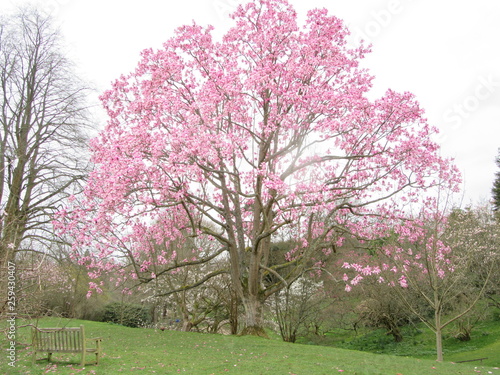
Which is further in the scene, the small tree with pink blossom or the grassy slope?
the grassy slope

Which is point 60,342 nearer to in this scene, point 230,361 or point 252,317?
point 230,361

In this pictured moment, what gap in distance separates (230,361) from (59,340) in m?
4.26

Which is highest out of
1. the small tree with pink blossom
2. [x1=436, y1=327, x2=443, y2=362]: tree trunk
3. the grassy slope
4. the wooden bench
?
the small tree with pink blossom

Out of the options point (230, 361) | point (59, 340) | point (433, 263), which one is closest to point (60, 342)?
point (59, 340)

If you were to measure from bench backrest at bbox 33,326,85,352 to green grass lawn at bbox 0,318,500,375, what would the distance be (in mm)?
402

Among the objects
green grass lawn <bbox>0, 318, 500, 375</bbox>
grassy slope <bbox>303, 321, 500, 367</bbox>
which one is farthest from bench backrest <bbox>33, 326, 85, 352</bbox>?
grassy slope <bbox>303, 321, 500, 367</bbox>

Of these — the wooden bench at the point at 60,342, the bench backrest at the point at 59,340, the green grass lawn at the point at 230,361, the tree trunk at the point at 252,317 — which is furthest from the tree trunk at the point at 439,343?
the bench backrest at the point at 59,340

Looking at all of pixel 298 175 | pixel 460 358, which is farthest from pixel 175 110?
pixel 460 358

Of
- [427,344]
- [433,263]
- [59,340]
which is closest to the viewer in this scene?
[59,340]

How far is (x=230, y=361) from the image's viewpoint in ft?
35.2

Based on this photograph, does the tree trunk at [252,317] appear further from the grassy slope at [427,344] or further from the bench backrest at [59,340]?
the grassy slope at [427,344]

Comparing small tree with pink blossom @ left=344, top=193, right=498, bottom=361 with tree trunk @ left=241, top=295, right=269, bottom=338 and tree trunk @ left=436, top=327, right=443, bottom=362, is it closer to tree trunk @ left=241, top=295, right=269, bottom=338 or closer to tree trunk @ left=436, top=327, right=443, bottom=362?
tree trunk @ left=436, top=327, right=443, bottom=362

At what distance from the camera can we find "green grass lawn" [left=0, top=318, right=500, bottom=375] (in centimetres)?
954

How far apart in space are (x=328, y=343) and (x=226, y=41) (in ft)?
54.4
